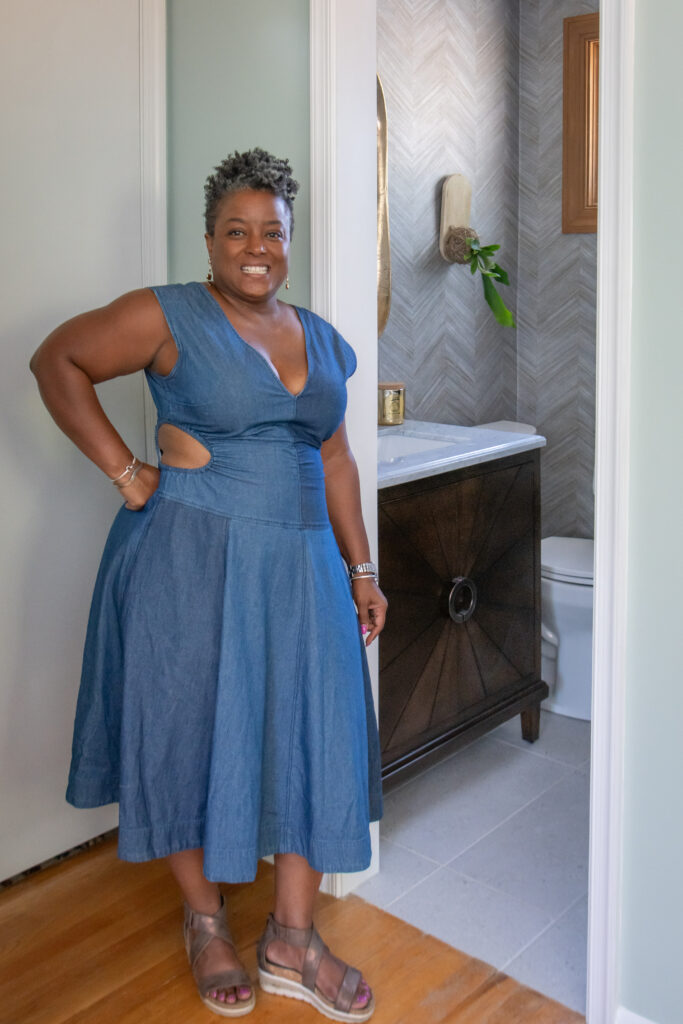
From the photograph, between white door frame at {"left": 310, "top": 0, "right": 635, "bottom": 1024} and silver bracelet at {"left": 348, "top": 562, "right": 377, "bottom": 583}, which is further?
silver bracelet at {"left": 348, "top": 562, "right": 377, "bottom": 583}

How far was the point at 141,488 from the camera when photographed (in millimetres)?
1890

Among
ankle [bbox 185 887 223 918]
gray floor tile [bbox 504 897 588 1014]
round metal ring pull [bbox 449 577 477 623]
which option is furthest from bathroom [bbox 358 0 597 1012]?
ankle [bbox 185 887 223 918]

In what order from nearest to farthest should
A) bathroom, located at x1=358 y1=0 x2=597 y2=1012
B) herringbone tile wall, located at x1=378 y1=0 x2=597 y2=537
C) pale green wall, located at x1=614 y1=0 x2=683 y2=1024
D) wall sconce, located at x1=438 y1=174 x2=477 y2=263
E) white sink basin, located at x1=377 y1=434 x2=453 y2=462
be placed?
pale green wall, located at x1=614 y1=0 x2=683 y2=1024 → bathroom, located at x1=358 y1=0 x2=597 y2=1012 → white sink basin, located at x1=377 y1=434 x2=453 y2=462 → herringbone tile wall, located at x1=378 y1=0 x2=597 y2=537 → wall sconce, located at x1=438 y1=174 x2=477 y2=263

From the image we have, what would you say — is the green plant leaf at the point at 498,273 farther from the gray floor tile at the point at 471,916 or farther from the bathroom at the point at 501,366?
the gray floor tile at the point at 471,916

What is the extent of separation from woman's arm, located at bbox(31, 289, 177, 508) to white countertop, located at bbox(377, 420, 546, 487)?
2.58ft

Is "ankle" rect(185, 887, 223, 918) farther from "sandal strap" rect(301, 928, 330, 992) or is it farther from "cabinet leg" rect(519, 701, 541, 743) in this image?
"cabinet leg" rect(519, 701, 541, 743)

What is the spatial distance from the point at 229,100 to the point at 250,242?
2.28ft

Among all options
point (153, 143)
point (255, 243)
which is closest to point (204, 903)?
point (255, 243)

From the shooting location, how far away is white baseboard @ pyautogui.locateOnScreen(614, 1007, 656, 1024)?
6.10ft

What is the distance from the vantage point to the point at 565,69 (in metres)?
3.85

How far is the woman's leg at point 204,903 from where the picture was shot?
77.6 inches

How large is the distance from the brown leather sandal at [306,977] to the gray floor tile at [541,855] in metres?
0.55

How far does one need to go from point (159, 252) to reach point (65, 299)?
0.88 ft

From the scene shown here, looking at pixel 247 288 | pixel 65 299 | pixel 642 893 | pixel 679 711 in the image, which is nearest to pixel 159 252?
pixel 65 299
